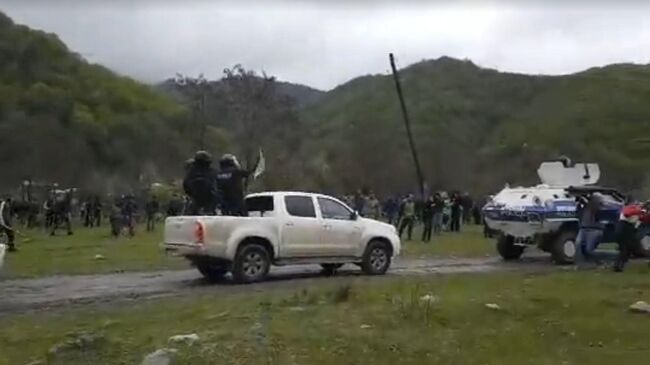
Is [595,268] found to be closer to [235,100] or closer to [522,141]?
[235,100]

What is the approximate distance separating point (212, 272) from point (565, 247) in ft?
26.7

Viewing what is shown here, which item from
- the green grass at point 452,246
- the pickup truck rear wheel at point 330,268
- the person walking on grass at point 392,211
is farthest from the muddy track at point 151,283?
the person walking on grass at point 392,211

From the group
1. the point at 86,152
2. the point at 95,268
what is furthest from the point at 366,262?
the point at 86,152

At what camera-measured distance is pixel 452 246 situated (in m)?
28.2

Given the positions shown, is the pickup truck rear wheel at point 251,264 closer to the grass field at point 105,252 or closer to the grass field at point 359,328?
the grass field at point 359,328

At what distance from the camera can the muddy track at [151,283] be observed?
607 inches

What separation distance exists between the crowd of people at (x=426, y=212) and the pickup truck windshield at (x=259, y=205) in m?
11.8

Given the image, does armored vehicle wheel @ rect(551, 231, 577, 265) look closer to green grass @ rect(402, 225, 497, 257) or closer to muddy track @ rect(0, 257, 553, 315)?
muddy track @ rect(0, 257, 553, 315)

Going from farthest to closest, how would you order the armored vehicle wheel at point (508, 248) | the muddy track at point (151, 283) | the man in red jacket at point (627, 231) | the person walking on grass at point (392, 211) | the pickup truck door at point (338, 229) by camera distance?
the person walking on grass at point (392, 211), the armored vehicle wheel at point (508, 248), the pickup truck door at point (338, 229), the man in red jacket at point (627, 231), the muddy track at point (151, 283)

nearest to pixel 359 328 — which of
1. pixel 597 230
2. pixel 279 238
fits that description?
pixel 279 238

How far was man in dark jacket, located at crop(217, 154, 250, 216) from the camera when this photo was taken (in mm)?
17859

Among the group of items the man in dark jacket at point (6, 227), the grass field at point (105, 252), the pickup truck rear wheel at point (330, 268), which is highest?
the man in dark jacket at point (6, 227)

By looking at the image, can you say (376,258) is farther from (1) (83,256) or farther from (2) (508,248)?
(1) (83,256)

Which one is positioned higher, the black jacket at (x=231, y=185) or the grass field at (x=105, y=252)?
the black jacket at (x=231, y=185)
